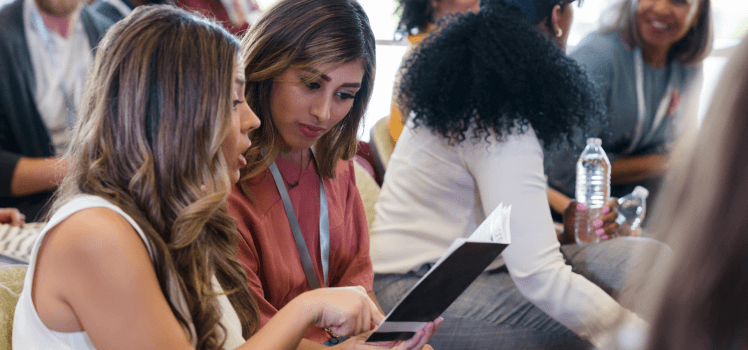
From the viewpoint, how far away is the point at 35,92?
219cm

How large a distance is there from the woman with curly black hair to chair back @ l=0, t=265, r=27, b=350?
0.78m

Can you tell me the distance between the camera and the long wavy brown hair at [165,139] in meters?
0.82

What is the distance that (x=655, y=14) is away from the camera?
281 centimetres

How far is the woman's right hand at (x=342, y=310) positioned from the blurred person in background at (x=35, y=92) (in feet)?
5.06

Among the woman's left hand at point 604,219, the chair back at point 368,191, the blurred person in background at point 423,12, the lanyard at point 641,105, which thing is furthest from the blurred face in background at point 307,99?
the lanyard at point 641,105

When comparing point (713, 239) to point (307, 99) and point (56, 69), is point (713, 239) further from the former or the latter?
point (56, 69)

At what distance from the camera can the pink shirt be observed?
114 centimetres

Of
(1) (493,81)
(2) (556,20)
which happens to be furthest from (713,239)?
(2) (556,20)

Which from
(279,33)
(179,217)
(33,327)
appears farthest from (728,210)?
(279,33)

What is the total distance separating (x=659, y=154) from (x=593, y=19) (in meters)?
0.82

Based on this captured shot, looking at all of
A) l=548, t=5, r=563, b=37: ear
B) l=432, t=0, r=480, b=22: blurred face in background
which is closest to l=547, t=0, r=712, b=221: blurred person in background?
l=432, t=0, r=480, b=22: blurred face in background

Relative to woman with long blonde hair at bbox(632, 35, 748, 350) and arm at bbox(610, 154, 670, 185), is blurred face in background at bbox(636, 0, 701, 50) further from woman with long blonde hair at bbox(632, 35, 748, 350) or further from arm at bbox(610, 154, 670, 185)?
woman with long blonde hair at bbox(632, 35, 748, 350)

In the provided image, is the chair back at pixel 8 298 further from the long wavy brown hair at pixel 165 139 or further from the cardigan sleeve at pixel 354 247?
the cardigan sleeve at pixel 354 247

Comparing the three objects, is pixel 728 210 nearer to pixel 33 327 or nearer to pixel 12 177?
pixel 33 327
